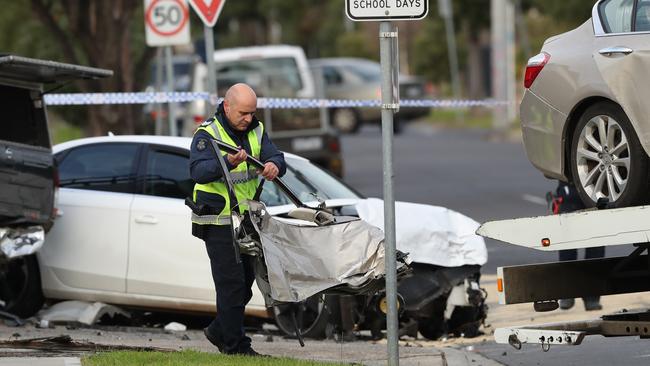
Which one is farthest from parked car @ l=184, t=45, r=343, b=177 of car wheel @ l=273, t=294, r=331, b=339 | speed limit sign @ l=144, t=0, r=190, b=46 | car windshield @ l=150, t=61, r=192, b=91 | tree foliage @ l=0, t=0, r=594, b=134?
car wheel @ l=273, t=294, r=331, b=339

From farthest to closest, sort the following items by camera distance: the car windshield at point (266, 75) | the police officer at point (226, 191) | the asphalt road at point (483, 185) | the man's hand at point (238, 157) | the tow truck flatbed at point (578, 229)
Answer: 1. the car windshield at point (266, 75)
2. the asphalt road at point (483, 185)
3. the police officer at point (226, 191)
4. the man's hand at point (238, 157)
5. the tow truck flatbed at point (578, 229)

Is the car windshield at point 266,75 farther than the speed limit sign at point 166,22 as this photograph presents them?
Yes

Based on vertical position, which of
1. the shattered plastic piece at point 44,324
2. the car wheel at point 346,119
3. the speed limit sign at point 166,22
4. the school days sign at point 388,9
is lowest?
the shattered plastic piece at point 44,324

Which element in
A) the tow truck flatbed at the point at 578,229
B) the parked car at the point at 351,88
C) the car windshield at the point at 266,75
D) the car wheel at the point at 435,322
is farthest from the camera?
the parked car at the point at 351,88

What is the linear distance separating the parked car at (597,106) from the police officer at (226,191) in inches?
64.2

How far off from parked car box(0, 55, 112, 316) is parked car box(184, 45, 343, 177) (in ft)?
30.3

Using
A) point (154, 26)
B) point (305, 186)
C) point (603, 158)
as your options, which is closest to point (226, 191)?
point (603, 158)

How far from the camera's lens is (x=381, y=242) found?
8586 millimetres

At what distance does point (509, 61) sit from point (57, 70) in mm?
29961

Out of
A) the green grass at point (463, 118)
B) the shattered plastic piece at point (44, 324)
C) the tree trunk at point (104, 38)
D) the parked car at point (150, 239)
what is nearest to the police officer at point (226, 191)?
the parked car at point (150, 239)

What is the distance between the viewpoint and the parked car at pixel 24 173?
11.3 metres

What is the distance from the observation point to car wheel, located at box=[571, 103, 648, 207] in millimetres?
8094

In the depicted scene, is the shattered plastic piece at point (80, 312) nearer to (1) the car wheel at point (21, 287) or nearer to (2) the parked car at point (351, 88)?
(1) the car wheel at point (21, 287)

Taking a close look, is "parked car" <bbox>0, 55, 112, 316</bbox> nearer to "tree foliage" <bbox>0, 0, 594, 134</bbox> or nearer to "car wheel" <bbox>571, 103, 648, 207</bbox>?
"car wheel" <bbox>571, 103, 648, 207</bbox>
